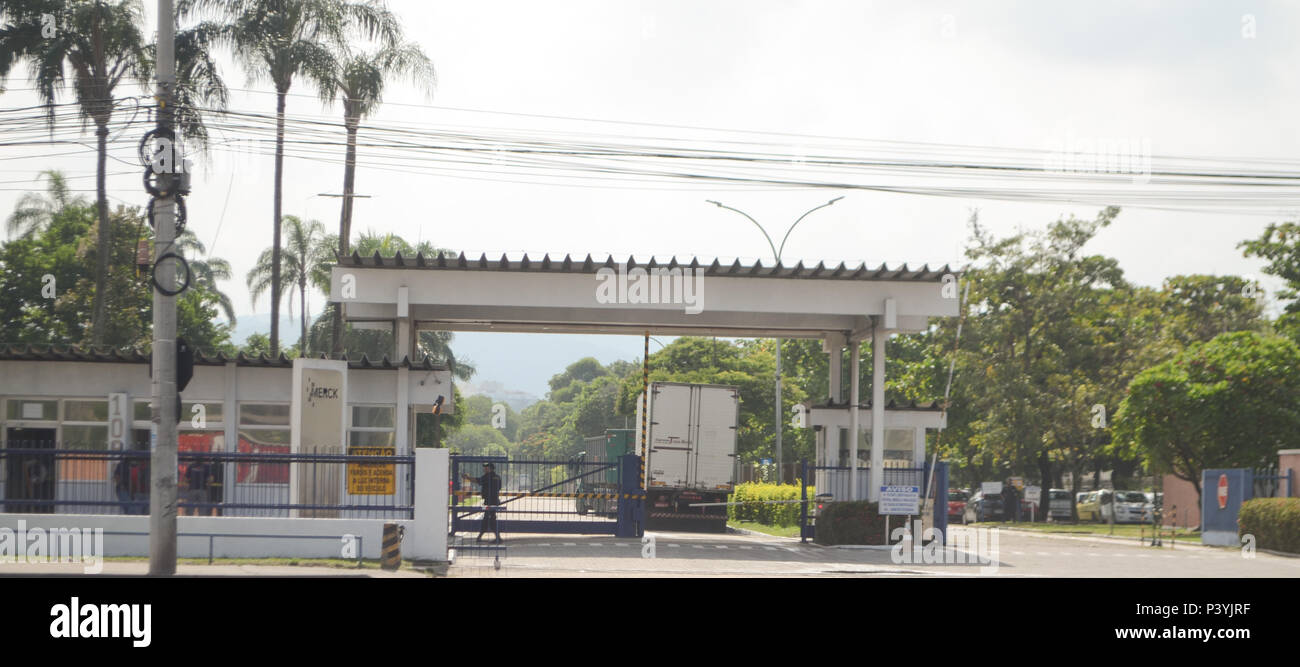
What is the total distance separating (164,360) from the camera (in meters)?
16.0

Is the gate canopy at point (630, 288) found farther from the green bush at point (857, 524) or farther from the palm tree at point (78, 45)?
the palm tree at point (78, 45)

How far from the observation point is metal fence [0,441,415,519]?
18906 mm

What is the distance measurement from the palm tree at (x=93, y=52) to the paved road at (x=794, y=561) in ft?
68.9

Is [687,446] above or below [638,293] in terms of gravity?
below

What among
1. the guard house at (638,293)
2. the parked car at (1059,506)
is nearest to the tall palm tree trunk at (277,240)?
the guard house at (638,293)

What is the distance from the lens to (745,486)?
135 feet

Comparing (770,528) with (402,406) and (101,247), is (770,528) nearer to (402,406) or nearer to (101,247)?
(402,406)

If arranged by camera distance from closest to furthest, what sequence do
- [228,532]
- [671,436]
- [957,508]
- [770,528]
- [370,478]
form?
[228,532] → [370,478] → [671,436] → [770,528] → [957,508]

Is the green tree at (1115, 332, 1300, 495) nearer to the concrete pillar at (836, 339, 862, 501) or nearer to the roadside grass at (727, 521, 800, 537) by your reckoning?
the roadside grass at (727, 521, 800, 537)

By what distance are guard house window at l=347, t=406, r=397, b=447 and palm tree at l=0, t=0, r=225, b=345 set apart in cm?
1664

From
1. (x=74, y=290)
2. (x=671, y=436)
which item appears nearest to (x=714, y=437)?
(x=671, y=436)

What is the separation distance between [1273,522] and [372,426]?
18.9 metres

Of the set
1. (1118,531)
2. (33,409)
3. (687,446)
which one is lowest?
(1118,531)

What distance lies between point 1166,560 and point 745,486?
62.4 ft
